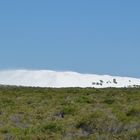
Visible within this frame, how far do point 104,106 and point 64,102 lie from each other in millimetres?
2850

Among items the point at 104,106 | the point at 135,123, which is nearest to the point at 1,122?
the point at 135,123

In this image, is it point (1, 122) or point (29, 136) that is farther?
point (1, 122)

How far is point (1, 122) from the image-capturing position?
22.8 m

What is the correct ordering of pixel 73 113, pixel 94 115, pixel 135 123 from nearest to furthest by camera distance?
pixel 135 123 < pixel 94 115 < pixel 73 113

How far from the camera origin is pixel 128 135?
1848 cm

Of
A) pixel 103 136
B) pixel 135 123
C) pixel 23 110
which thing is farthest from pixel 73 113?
pixel 103 136

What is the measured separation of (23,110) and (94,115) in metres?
5.51

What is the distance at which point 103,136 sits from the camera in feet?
60.2

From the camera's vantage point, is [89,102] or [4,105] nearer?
[4,105]

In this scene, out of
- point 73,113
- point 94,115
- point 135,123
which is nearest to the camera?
point 135,123

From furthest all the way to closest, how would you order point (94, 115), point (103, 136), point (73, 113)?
point (73, 113) → point (94, 115) → point (103, 136)

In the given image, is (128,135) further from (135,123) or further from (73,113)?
(73,113)

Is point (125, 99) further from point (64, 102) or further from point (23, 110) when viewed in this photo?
point (23, 110)

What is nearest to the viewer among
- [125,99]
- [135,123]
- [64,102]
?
[135,123]
